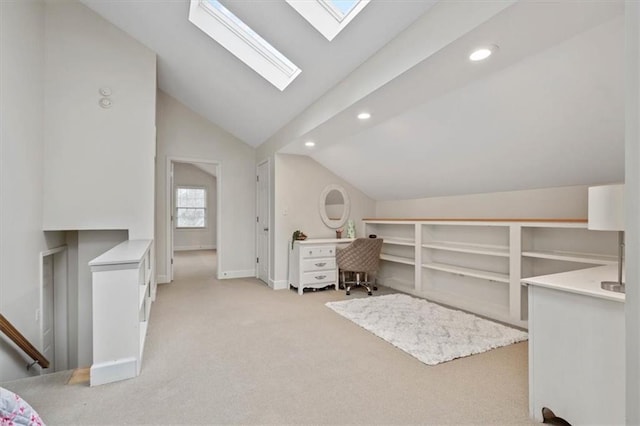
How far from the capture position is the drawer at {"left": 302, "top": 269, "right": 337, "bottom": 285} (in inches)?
179

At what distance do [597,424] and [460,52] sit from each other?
6.69ft

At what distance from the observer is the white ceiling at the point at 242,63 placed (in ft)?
7.72

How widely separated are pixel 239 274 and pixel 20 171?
11.1 ft

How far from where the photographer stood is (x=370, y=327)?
310 cm

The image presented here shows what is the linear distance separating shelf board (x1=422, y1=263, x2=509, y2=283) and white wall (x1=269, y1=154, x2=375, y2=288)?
1.70 m

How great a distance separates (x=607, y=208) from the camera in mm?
1516

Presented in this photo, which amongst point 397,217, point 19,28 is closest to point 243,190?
point 397,217

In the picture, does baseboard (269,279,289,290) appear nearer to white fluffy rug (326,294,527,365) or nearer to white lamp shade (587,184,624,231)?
white fluffy rug (326,294,527,365)

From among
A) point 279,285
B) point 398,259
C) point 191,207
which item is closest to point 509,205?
point 398,259

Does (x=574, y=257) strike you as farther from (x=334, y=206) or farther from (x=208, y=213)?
(x=208, y=213)

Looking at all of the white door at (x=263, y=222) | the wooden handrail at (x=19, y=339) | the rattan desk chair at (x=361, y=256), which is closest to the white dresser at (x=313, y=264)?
the rattan desk chair at (x=361, y=256)

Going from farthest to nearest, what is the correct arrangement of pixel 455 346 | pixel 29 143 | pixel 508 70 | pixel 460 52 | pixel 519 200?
pixel 519 200 < pixel 29 143 < pixel 455 346 < pixel 508 70 < pixel 460 52

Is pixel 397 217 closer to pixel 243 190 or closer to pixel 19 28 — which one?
pixel 243 190

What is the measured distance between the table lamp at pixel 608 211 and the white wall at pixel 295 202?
12.4 feet
